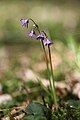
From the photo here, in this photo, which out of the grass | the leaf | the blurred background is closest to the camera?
the leaf

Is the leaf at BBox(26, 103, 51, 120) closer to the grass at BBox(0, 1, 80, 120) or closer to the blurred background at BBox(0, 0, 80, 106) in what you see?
the grass at BBox(0, 1, 80, 120)

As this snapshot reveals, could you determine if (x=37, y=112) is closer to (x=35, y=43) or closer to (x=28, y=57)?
(x=28, y=57)

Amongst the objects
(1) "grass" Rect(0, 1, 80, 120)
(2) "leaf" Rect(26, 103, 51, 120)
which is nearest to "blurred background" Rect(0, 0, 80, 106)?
(1) "grass" Rect(0, 1, 80, 120)

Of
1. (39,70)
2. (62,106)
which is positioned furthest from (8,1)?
(62,106)

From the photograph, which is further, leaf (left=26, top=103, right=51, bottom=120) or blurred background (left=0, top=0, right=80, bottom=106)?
blurred background (left=0, top=0, right=80, bottom=106)

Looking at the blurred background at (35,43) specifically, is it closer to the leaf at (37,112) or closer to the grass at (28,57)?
the grass at (28,57)

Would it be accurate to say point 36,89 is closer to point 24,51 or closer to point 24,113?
point 24,113

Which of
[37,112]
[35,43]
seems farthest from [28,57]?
[37,112]

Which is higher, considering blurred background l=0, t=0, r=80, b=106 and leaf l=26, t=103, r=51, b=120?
blurred background l=0, t=0, r=80, b=106

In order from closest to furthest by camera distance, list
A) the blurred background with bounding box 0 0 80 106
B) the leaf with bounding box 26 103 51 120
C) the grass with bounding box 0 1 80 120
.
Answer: the leaf with bounding box 26 103 51 120 < the grass with bounding box 0 1 80 120 < the blurred background with bounding box 0 0 80 106
